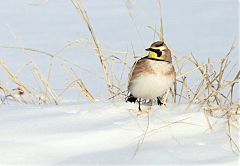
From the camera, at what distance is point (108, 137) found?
2592 millimetres

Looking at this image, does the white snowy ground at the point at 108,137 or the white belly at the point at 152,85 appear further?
the white belly at the point at 152,85

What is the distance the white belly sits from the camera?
3.21 m

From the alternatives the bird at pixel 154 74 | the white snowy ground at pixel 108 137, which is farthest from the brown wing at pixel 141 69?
the white snowy ground at pixel 108 137

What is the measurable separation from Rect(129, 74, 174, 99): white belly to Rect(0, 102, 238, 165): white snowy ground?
20 centimetres

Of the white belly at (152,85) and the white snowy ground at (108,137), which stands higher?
the white belly at (152,85)

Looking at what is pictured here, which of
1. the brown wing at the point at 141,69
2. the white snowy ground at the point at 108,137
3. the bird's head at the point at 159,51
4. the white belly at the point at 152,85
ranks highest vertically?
the bird's head at the point at 159,51

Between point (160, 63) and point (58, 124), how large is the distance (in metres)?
0.73

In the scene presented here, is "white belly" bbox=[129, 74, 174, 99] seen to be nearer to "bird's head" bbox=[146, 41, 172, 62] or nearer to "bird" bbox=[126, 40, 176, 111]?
"bird" bbox=[126, 40, 176, 111]

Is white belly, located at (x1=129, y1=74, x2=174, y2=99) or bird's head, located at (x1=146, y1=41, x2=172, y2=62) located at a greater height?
bird's head, located at (x1=146, y1=41, x2=172, y2=62)

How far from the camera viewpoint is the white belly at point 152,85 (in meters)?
3.21

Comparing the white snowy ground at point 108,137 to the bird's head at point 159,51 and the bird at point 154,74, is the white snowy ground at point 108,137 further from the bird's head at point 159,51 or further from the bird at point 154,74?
the bird's head at point 159,51

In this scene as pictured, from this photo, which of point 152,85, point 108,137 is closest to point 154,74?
point 152,85

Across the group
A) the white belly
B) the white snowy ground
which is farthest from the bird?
the white snowy ground

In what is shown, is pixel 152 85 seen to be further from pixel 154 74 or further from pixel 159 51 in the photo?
pixel 159 51
